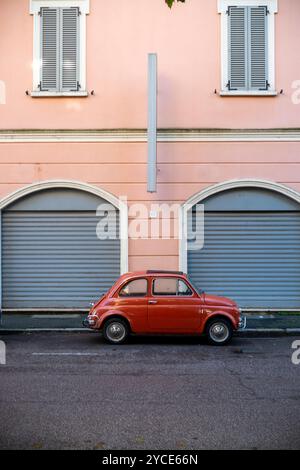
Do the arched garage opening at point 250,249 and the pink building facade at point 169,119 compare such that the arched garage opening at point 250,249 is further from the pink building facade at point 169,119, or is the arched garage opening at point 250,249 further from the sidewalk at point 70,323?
the sidewalk at point 70,323

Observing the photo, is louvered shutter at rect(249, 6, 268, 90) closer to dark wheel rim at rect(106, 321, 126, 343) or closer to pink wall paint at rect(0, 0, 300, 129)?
pink wall paint at rect(0, 0, 300, 129)

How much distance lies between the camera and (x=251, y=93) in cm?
1540

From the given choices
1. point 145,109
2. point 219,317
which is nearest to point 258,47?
point 145,109

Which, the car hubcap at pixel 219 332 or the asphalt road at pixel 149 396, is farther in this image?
the car hubcap at pixel 219 332

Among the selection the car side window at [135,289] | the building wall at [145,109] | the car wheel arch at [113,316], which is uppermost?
the building wall at [145,109]

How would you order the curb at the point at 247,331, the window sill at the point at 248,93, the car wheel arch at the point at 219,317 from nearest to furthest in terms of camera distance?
the car wheel arch at the point at 219,317, the curb at the point at 247,331, the window sill at the point at 248,93

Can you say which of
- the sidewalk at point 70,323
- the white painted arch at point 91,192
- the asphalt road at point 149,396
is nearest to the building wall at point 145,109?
the white painted arch at point 91,192

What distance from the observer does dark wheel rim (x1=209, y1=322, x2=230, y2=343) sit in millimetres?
11148

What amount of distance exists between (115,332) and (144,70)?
25.8 feet

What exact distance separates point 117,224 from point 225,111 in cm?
433

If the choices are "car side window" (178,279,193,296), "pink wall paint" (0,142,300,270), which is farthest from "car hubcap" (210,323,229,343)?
"pink wall paint" (0,142,300,270)

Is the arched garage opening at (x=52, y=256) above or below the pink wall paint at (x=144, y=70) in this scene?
below

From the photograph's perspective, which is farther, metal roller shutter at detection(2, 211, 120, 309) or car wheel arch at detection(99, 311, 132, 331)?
metal roller shutter at detection(2, 211, 120, 309)

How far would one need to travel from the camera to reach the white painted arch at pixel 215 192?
1541 cm
